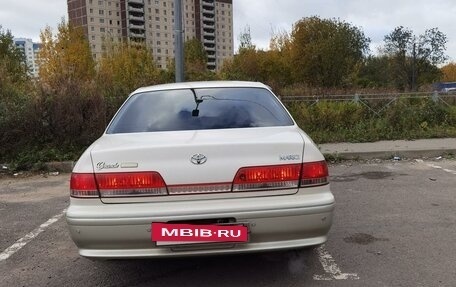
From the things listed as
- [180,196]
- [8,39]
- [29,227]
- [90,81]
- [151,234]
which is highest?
[8,39]

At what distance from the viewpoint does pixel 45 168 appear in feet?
29.5

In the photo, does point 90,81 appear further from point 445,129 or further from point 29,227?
point 445,129

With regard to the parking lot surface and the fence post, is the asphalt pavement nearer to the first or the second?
the parking lot surface

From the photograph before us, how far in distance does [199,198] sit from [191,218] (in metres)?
0.15

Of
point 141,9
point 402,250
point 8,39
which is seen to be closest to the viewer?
point 402,250

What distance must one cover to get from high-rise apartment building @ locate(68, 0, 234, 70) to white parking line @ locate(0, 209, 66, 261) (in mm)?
93077

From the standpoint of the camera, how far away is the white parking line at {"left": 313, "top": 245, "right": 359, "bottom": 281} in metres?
3.53

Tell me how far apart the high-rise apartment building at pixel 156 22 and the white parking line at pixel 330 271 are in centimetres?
9517

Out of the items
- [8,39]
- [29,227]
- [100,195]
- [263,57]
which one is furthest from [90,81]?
[8,39]

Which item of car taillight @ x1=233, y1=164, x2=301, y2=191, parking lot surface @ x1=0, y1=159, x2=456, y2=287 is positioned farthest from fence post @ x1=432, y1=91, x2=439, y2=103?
car taillight @ x1=233, y1=164, x2=301, y2=191

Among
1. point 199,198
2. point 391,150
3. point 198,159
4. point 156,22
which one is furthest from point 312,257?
point 156,22

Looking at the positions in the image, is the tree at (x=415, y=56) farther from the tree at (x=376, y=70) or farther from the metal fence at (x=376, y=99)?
the metal fence at (x=376, y=99)

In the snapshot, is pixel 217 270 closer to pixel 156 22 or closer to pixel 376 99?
pixel 376 99

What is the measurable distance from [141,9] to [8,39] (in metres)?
82.9
